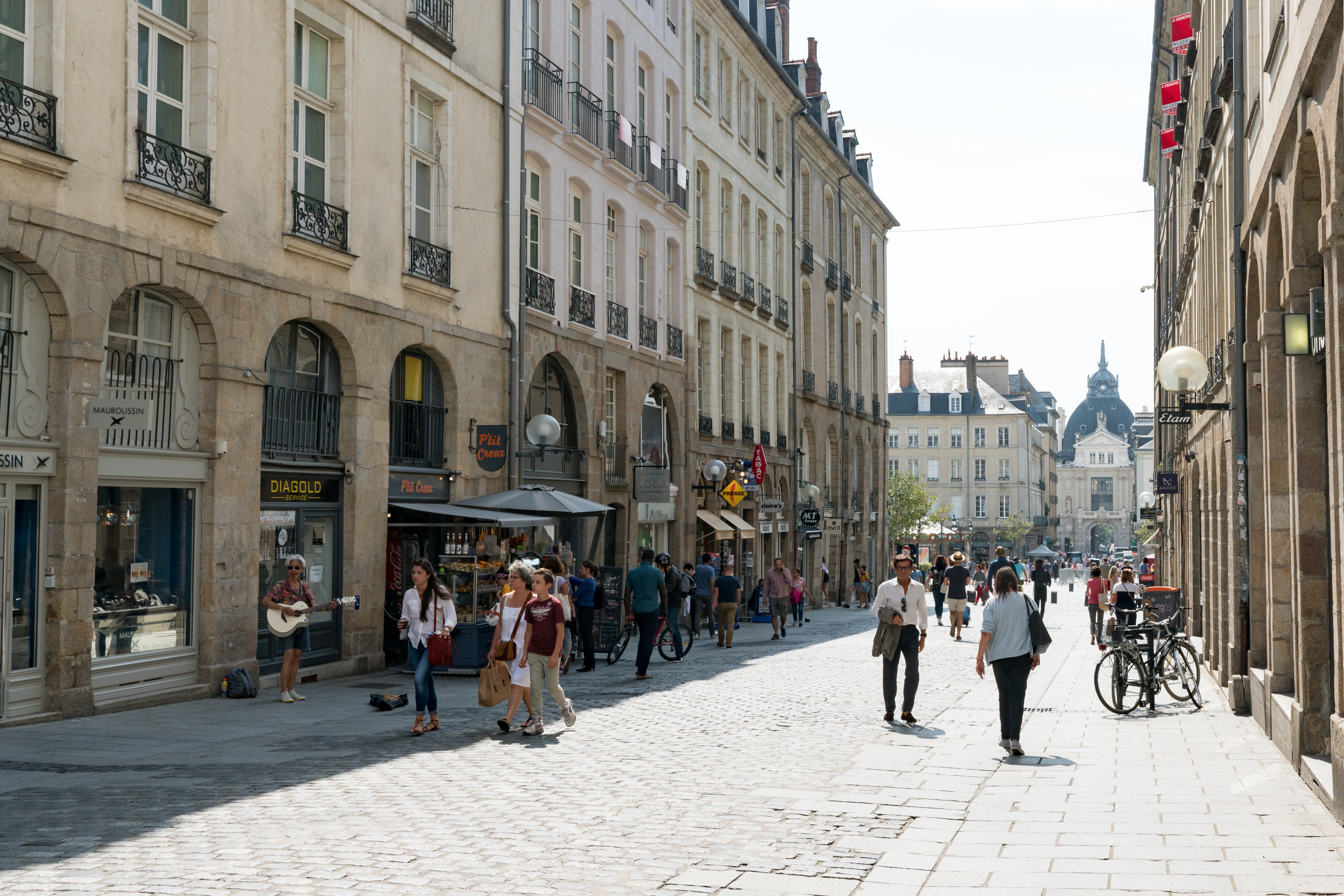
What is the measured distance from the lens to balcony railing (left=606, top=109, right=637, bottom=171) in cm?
2694

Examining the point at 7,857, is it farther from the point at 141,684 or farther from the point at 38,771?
the point at 141,684

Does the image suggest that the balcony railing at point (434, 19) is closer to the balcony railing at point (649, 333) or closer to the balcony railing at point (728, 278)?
the balcony railing at point (649, 333)

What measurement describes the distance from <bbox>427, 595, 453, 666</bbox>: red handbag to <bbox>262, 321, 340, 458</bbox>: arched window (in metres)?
4.63

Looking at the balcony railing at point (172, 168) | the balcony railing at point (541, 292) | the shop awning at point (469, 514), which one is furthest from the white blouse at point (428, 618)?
the balcony railing at point (541, 292)

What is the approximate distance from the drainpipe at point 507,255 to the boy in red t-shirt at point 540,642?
31.8 ft

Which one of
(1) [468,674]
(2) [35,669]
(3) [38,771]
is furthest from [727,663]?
(3) [38,771]

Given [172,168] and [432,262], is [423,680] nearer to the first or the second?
[172,168]

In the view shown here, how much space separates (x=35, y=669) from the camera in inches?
488

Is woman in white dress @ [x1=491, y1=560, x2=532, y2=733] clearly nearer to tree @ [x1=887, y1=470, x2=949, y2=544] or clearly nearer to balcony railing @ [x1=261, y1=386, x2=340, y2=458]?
balcony railing @ [x1=261, y1=386, x2=340, y2=458]

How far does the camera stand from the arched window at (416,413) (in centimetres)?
1931

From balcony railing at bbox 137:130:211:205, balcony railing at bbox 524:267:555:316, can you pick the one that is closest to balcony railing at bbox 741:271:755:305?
balcony railing at bbox 524:267:555:316

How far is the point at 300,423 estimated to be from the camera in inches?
669

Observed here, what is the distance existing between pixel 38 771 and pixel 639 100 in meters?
22.3

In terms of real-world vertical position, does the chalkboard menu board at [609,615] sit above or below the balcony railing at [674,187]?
below
